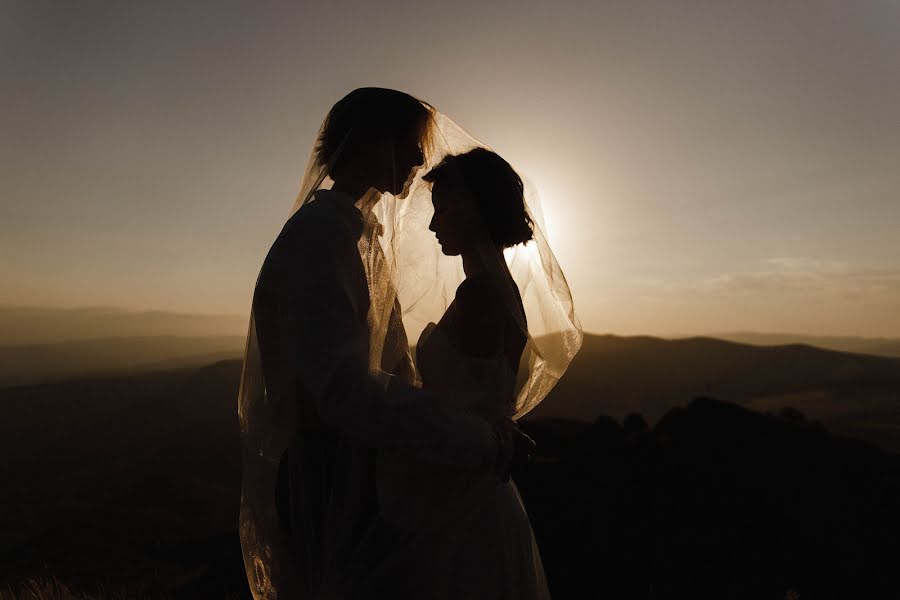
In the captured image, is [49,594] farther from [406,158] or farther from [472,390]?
[406,158]

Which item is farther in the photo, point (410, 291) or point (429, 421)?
point (410, 291)

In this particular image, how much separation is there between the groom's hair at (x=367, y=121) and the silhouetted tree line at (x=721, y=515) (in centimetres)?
589

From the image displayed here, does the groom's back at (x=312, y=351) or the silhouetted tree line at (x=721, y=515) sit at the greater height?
the groom's back at (x=312, y=351)

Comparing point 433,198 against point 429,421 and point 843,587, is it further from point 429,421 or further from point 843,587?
point 843,587

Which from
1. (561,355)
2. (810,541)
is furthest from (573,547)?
(561,355)

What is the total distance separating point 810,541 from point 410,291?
839 centimetres

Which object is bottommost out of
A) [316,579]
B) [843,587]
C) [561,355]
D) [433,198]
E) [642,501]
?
[843,587]

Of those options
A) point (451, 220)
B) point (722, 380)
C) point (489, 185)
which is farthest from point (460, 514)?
point (722, 380)

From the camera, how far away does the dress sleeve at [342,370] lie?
1312mm

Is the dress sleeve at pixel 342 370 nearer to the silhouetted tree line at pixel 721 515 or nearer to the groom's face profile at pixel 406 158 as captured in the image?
the groom's face profile at pixel 406 158

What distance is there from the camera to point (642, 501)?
832 centimetres

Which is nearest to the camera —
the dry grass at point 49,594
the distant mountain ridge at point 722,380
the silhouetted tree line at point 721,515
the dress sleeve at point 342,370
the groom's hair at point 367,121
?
the dress sleeve at point 342,370

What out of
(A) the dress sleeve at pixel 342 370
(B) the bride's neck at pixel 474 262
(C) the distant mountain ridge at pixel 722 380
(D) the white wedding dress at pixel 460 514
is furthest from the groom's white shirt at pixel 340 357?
(C) the distant mountain ridge at pixel 722 380

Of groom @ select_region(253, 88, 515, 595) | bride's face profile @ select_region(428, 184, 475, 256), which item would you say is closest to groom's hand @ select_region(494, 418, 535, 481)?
groom @ select_region(253, 88, 515, 595)
